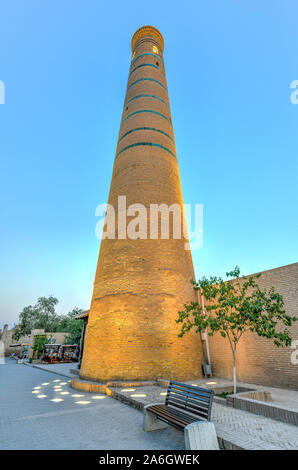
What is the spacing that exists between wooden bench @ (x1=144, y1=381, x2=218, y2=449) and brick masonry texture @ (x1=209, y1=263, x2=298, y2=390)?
19.3ft

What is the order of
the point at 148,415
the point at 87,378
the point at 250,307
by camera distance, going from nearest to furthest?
the point at 148,415, the point at 250,307, the point at 87,378

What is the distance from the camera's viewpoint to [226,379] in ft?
35.0

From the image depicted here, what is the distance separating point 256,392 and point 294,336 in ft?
10.6

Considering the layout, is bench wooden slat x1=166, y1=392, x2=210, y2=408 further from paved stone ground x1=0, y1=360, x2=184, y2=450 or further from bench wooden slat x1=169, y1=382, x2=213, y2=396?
paved stone ground x1=0, y1=360, x2=184, y2=450

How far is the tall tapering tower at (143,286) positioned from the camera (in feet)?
30.6

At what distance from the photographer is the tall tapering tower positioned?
30.6ft

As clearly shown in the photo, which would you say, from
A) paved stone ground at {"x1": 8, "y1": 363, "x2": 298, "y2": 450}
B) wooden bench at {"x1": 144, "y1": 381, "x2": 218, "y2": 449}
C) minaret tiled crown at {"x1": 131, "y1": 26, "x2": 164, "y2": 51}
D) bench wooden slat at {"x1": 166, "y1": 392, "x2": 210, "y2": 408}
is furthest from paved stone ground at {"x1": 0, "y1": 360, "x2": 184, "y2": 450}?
minaret tiled crown at {"x1": 131, "y1": 26, "x2": 164, "y2": 51}

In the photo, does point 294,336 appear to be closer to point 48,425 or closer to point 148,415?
point 148,415

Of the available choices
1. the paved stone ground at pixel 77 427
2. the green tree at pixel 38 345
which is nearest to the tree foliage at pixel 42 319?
the green tree at pixel 38 345

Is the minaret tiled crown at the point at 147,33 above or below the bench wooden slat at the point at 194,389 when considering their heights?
above

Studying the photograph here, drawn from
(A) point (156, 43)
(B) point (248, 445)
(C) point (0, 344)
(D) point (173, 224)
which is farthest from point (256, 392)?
(C) point (0, 344)

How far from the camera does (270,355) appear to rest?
31.1 feet

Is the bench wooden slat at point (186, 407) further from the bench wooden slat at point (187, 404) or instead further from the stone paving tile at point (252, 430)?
the stone paving tile at point (252, 430)

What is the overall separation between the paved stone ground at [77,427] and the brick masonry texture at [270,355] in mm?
5700
